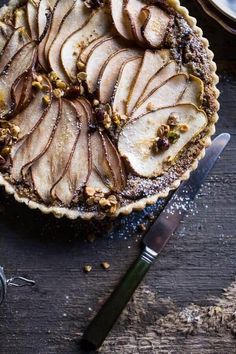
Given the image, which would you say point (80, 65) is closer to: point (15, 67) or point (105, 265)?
point (15, 67)

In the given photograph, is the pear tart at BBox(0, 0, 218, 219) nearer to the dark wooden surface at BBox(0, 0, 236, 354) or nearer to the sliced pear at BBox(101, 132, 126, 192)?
the sliced pear at BBox(101, 132, 126, 192)

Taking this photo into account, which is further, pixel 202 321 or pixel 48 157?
pixel 202 321

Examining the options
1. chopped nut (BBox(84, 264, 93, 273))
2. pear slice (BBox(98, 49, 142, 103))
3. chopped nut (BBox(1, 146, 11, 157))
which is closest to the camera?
chopped nut (BBox(1, 146, 11, 157))

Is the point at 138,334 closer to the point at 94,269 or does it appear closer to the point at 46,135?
the point at 94,269

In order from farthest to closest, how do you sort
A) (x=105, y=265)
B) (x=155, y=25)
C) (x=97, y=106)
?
1. (x=105, y=265)
2. (x=155, y=25)
3. (x=97, y=106)

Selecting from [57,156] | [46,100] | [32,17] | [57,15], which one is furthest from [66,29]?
[57,156]

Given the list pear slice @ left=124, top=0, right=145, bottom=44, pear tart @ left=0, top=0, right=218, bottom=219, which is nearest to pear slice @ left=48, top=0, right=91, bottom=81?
pear tart @ left=0, top=0, right=218, bottom=219

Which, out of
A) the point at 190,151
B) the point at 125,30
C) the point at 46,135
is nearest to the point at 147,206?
the point at 190,151
